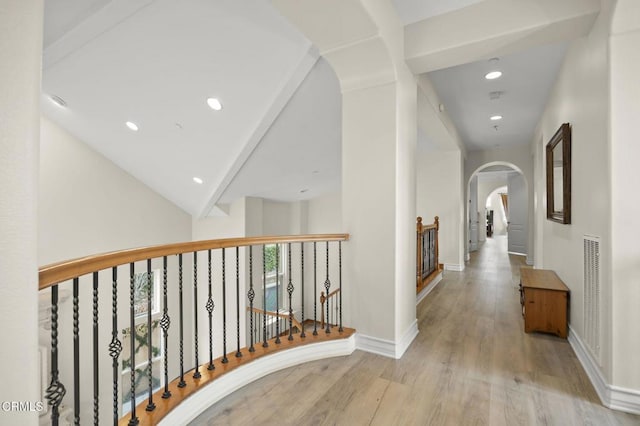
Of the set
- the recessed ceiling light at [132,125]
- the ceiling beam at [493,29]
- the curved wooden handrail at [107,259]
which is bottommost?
the curved wooden handrail at [107,259]

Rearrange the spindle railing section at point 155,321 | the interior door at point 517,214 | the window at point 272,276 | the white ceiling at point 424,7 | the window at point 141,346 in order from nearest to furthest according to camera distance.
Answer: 1. the spindle railing section at point 155,321
2. the white ceiling at point 424,7
3. the window at point 141,346
4. the window at point 272,276
5. the interior door at point 517,214

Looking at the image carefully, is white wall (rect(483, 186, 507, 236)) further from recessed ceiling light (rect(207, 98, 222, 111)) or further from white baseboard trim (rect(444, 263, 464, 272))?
recessed ceiling light (rect(207, 98, 222, 111))

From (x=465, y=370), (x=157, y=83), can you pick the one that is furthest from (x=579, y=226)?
(x=157, y=83)

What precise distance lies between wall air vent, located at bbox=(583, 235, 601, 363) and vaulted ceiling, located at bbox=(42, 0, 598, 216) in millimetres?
1592

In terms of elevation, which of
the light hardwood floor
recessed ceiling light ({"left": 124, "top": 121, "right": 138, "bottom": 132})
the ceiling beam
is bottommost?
the light hardwood floor

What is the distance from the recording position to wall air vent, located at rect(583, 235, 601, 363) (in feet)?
7.02

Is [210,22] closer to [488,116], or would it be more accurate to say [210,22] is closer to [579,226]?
[579,226]

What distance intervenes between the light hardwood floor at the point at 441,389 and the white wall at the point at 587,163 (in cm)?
33

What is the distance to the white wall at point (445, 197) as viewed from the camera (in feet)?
20.8

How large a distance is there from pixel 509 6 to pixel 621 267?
77.5 inches

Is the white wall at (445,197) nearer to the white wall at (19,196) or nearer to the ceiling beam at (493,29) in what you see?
the ceiling beam at (493,29)

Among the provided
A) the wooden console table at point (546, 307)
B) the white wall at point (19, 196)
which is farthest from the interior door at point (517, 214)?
the white wall at point (19, 196)

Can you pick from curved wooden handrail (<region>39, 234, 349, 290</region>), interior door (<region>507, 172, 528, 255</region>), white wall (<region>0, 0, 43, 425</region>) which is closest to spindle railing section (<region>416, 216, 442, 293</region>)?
curved wooden handrail (<region>39, 234, 349, 290</region>)

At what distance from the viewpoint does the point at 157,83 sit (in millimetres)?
3523
